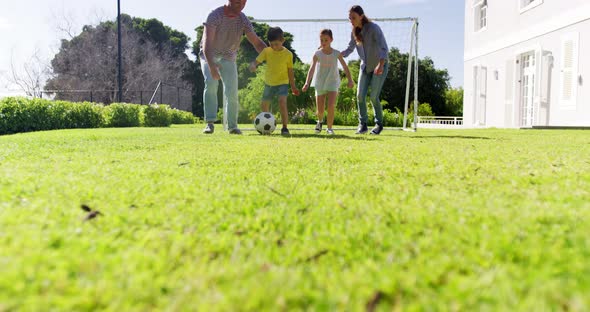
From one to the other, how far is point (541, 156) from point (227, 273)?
351 centimetres

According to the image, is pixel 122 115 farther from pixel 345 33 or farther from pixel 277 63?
pixel 277 63

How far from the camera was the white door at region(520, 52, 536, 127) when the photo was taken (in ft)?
49.6

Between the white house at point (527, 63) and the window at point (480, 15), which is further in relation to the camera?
the window at point (480, 15)

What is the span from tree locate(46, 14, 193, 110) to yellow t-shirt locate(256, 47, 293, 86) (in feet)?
64.7

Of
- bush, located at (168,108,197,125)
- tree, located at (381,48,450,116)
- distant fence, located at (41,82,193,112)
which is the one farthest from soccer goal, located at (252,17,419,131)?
tree, located at (381,48,450,116)

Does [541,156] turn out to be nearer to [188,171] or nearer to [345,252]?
[188,171]

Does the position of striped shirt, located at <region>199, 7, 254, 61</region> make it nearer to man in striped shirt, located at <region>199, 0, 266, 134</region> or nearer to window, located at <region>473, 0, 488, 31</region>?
man in striped shirt, located at <region>199, 0, 266, 134</region>

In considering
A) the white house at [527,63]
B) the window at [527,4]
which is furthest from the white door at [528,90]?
the window at [527,4]

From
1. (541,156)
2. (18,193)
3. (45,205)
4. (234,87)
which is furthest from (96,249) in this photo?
(234,87)

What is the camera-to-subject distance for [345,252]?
4.09 feet

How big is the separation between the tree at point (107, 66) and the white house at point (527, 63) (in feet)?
53.9

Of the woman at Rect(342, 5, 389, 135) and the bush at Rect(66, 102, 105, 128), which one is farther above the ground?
the woman at Rect(342, 5, 389, 135)

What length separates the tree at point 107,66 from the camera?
29.6m

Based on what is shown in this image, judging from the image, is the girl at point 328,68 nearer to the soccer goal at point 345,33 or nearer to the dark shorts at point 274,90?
the dark shorts at point 274,90
